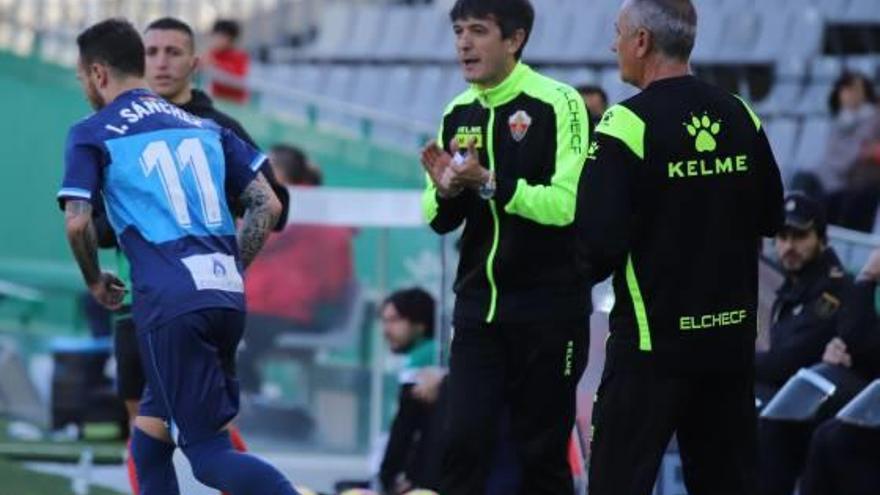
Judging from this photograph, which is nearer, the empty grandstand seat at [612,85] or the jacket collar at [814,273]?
the jacket collar at [814,273]

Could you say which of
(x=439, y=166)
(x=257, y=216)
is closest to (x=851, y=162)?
(x=439, y=166)

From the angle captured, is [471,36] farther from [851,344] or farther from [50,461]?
[50,461]

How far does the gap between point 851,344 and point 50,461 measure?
473 centimetres

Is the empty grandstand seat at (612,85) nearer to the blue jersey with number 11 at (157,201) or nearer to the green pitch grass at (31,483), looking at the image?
the green pitch grass at (31,483)

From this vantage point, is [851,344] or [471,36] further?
[851,344]

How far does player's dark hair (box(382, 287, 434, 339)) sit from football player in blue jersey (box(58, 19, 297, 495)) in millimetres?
3308

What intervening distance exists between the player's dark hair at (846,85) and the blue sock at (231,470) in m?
8.84

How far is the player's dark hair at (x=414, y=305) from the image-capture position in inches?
436

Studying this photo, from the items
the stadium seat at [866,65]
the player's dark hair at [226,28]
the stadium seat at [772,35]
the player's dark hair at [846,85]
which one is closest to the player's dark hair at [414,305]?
the player's dark hair at [846,85]

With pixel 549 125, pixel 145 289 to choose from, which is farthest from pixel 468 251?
pixel 145 289

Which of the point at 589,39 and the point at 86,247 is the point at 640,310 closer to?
the point at 86,247

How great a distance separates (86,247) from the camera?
7422mm

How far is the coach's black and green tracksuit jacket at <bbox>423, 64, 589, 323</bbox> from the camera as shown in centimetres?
796

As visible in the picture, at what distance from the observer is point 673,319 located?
665 centimetres
